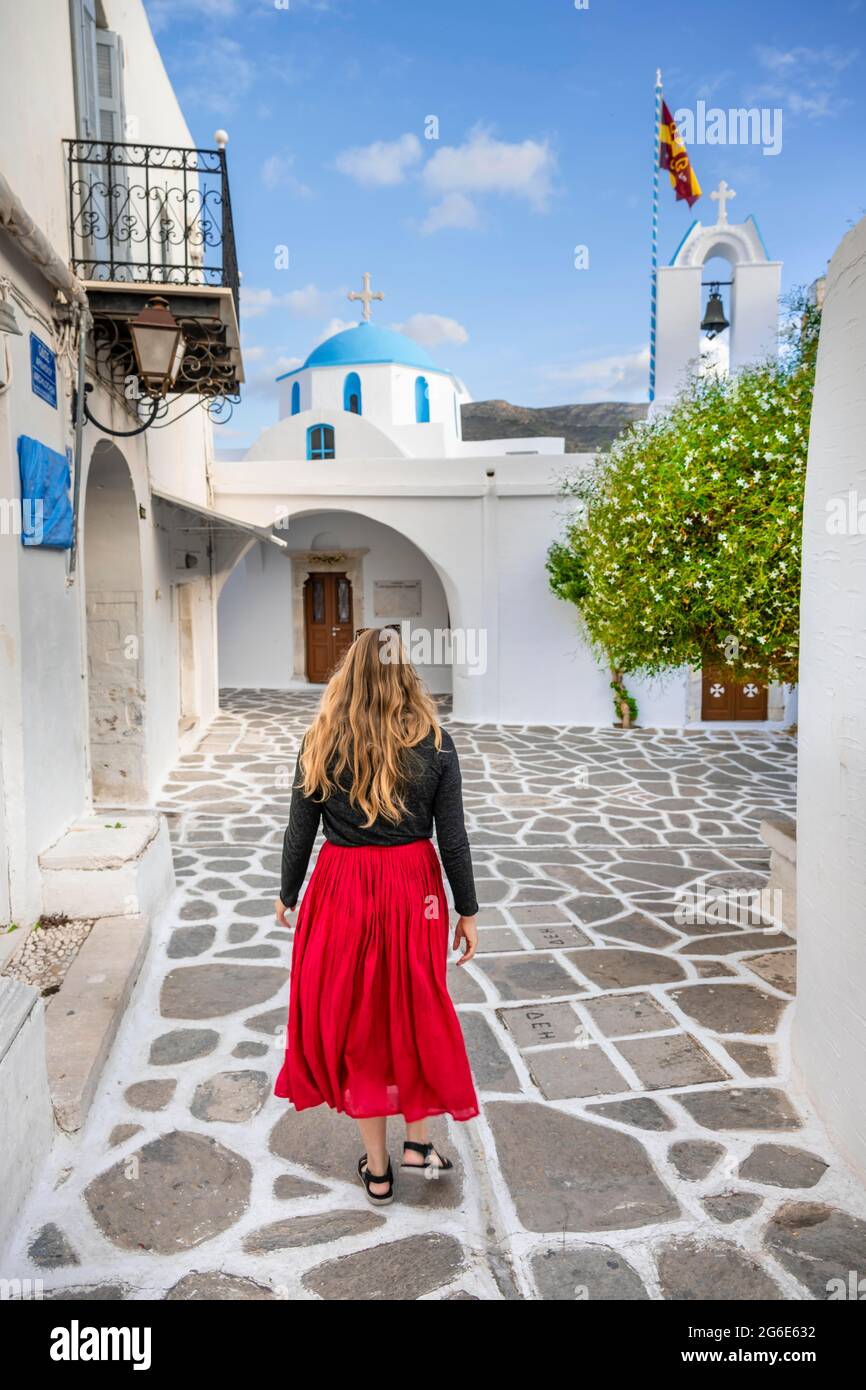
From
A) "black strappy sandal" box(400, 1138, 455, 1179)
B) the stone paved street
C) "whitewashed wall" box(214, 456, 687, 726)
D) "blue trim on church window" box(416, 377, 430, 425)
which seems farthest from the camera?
"blue trim on church window" box(416, 377, 430, 425)

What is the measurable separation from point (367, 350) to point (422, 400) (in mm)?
1919

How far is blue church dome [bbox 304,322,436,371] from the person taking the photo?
77.9ft

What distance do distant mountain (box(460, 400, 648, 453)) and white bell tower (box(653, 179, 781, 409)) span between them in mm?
35240

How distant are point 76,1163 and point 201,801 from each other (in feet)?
19.7

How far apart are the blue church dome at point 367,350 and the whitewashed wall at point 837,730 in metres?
21.8

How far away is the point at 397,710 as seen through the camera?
2.81 metres

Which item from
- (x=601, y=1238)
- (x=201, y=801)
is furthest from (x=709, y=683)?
(x=601, y=1238)

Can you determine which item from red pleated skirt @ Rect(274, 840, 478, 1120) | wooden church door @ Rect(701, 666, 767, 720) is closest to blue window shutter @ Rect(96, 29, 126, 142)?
red pleated skirt @ Rect(274, 840, 478, 1120)

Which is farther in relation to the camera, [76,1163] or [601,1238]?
[76,1163]

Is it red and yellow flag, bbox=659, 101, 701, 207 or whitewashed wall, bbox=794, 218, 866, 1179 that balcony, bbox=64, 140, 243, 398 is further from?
red and yellow flag, bbox=659, 101, 701, 207

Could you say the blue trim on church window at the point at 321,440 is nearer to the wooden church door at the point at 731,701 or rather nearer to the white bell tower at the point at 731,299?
the white bell tower at the point at 731,299

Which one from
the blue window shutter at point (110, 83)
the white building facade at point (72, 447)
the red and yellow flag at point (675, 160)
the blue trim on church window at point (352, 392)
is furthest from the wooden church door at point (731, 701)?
the blue trim on church window at point (352, 392)
